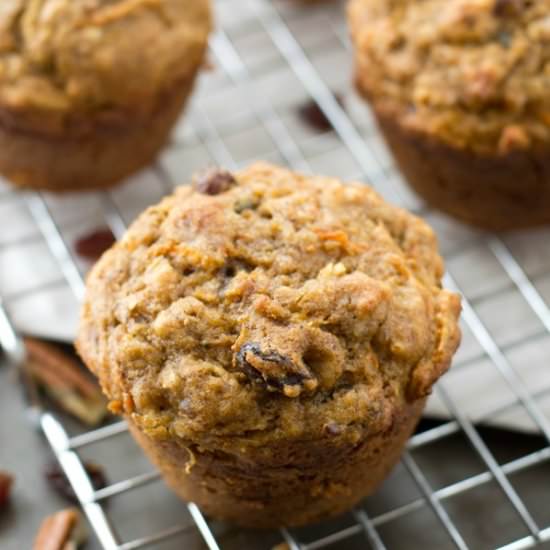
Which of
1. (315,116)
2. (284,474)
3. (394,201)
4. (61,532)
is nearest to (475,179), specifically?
(394,201)

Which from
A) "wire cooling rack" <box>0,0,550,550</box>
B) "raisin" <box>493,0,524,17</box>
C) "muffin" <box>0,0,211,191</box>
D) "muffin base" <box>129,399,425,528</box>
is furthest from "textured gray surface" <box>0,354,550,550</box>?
"raisin" <box>493,0,524,17</box>

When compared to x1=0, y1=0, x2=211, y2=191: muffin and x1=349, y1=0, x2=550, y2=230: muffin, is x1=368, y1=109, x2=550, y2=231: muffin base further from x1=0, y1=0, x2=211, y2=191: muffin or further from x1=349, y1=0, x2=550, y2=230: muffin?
x1=0, y1=0, x2=211, y2=191: muffin

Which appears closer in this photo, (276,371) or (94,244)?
(276,371)

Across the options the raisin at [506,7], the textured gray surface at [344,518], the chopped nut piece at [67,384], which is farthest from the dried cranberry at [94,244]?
the raisin at [506,7]

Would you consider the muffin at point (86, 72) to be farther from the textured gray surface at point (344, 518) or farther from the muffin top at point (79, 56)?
the textured gray surface at point (344, 518)

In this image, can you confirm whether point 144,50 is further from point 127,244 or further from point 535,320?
point 535,320

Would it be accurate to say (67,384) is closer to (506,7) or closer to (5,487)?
(5,487)
